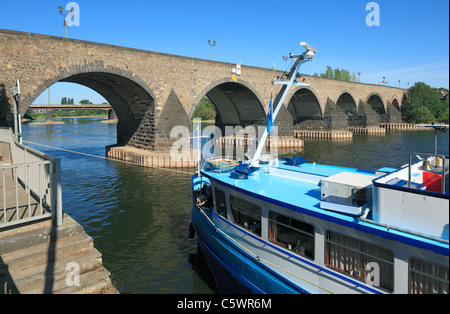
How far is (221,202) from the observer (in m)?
8.98

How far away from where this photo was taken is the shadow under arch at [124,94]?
80.7 ft

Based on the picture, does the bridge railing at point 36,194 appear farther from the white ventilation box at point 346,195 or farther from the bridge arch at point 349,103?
the bridge arch at point 349,103

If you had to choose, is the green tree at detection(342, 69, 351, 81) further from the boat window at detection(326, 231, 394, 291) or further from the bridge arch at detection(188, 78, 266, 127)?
the boat window at detection(326, 231, 394, 291)

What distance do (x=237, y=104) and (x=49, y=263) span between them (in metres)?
39.3

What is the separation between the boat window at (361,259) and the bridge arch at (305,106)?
4500 cm

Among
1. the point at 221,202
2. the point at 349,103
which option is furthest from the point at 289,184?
the point at 349,103

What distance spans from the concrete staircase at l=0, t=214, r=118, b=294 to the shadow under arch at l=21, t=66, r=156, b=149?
59.9ft

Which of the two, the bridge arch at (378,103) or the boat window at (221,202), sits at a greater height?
the bridge arch at (378,103)

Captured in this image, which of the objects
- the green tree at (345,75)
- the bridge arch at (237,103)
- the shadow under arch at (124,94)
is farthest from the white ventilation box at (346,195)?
the green tree at (345,75)

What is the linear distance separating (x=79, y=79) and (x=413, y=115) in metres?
76.9

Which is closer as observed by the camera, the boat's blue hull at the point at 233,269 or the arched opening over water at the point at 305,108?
the boat's blue hull at the point at 233,269
